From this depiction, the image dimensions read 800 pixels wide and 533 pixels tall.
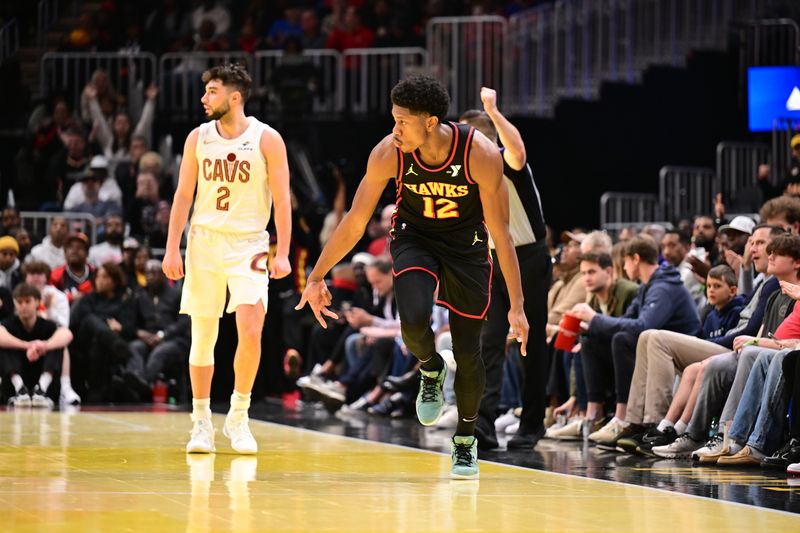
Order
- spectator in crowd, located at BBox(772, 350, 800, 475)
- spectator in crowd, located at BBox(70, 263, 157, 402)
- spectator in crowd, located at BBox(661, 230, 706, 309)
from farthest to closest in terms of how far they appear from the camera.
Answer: spectator in crowd, located at BBox(70, 263, 157, 402)
spectator in crowd, located at BBox(661, 230, 706, 309)
spectator in crowd, located at BBox(772, 350, 800, 475)

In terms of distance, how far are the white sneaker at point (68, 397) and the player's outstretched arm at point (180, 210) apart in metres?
5.31

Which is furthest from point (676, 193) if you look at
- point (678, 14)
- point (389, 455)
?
point (389, 455)

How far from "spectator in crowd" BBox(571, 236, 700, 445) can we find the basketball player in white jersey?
7.53ft

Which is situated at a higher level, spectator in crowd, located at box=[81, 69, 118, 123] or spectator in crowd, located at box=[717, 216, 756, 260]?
spectator in crowd, located at box=[81, 69, 118, 123]

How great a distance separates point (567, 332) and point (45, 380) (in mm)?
5407

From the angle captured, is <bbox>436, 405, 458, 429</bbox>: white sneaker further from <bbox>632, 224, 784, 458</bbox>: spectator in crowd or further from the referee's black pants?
<bbox>632, 224, 784, 458</bbox>: spectator in crowd

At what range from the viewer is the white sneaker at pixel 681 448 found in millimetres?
7340

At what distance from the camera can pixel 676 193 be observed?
1614 centimetres

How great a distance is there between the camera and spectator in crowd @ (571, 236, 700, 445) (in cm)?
811

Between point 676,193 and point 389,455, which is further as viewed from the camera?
point 676,193

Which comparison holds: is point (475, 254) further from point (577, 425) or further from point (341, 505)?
point (577, 425)

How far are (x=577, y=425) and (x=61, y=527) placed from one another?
4849 mm

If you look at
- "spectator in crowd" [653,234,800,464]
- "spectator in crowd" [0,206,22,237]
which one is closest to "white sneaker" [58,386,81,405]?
"spectator in crowd" [0,206,22,237]

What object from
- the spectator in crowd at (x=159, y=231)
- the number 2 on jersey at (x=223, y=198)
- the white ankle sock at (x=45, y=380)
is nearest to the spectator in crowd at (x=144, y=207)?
the spectator in crowd at (x=159, y=231)
